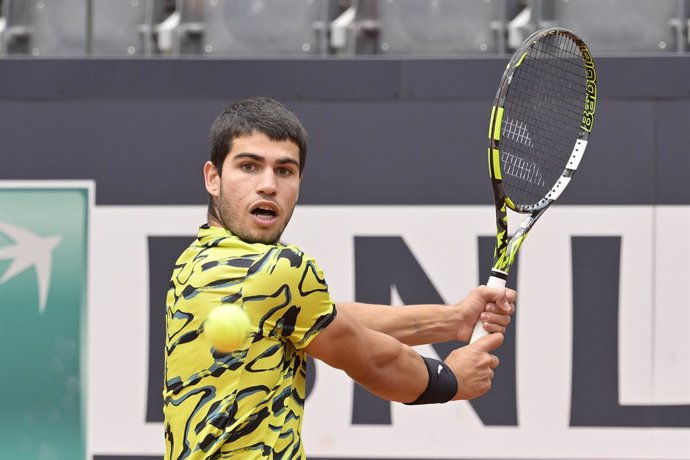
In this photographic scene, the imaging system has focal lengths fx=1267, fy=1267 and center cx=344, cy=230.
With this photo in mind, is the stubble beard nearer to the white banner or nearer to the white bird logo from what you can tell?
the white banner

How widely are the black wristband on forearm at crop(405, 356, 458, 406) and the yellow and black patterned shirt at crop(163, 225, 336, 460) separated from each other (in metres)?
0.34

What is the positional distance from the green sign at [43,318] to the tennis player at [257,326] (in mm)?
2605

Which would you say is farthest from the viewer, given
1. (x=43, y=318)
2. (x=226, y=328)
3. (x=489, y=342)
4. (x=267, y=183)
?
(x=43, y=318)

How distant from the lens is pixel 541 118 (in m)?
5.14

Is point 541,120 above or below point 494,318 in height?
above

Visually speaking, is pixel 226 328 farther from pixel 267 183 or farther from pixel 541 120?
pixel 541 120

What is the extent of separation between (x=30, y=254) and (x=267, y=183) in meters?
2.90

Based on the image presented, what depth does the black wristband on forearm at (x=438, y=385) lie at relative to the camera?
9.84 feet

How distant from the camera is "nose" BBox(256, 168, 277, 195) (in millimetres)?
2820

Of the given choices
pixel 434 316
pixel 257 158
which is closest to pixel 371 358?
pixel 257 158

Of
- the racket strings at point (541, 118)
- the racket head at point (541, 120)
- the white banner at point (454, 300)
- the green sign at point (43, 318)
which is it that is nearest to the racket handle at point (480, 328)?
the racket head at point (541, 120)

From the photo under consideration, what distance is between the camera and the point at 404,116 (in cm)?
535

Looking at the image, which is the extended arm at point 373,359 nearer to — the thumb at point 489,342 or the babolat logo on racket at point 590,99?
the thumb at point 489,342

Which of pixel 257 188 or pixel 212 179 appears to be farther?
pixel 212 179
